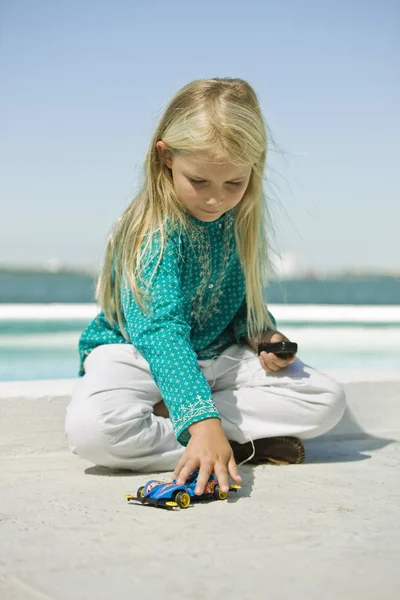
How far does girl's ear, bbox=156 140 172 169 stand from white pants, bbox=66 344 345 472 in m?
0.42

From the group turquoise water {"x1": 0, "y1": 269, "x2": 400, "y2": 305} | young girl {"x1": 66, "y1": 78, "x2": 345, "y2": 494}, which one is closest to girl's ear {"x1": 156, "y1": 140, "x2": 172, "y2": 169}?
young girl {"x1": 66, "y1": 78, "x2": 345, "y2": 494}

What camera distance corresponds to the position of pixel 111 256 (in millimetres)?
1878

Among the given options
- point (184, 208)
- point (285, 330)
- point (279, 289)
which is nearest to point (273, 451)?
point (184, 208)

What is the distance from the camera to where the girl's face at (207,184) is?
1.67 meters

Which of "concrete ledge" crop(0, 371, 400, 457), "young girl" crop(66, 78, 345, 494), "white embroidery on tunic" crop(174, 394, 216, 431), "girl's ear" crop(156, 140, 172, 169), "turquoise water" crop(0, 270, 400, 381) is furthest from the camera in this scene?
"turquoise water" crop(0, 270, 400, 381)

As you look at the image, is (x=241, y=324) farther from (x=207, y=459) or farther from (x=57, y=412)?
(x=207, y=459)

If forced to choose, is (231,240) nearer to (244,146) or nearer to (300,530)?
(244,146)

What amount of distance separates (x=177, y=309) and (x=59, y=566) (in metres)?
0.68

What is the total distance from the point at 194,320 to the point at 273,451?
350 mm

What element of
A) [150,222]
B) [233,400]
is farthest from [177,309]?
[233,400]

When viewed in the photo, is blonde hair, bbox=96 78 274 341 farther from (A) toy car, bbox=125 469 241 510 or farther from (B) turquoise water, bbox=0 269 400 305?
(B) turquoise water, bbox=0 269 400 305

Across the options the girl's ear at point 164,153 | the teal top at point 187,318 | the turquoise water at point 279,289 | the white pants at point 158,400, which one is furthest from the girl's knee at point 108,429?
the turquoise water at point 279,289

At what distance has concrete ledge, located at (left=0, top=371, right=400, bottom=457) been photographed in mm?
1910

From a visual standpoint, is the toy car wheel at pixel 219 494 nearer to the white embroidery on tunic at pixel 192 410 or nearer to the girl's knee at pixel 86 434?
the white embroidery on tunic at pixel 192 410
